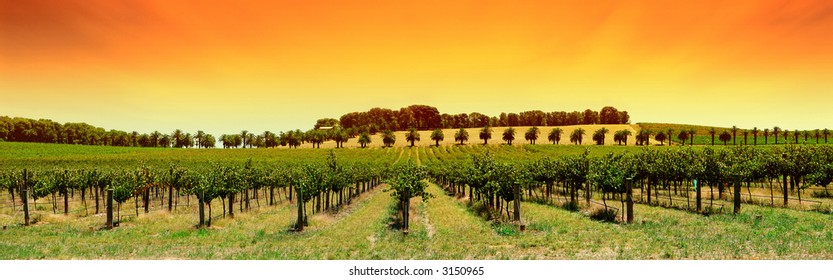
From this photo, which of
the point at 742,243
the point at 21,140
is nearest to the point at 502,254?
the point at 742,243

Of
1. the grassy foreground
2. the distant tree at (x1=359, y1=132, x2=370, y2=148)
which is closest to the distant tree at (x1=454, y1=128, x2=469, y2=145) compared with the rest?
the distant tree at (x1=359, y1=132, x2=370, y2=148)

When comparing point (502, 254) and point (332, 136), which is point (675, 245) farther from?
point (332, 136)

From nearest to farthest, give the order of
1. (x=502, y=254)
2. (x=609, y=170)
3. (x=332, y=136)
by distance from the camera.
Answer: (x=502, y=254)
(x=609, y=170)
(x=332, y=136)

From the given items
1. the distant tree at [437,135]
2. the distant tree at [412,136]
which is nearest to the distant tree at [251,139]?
the distant tree at [412,136]

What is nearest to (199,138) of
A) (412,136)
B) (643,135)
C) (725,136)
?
(412,136)

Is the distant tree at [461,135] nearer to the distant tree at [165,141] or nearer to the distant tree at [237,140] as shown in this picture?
the distant tree at [237,140]

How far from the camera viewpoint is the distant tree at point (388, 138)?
113m

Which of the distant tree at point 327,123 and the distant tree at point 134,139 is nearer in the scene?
the distant tree at point 134,139

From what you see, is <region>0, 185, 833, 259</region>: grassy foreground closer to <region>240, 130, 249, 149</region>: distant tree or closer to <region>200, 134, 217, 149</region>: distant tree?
<region>200, 134, 217, 149</region>: distant tree

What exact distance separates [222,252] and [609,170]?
78.6 ft

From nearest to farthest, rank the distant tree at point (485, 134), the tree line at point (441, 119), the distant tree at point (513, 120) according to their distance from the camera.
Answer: the tree line at point (441, 119) < the distant tree at point (485, 134) < the distant tree at point (513, 120)

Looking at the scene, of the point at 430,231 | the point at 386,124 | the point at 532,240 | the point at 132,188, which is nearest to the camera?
the point at 532,240

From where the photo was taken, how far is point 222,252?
1388cm

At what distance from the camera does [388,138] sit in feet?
375
